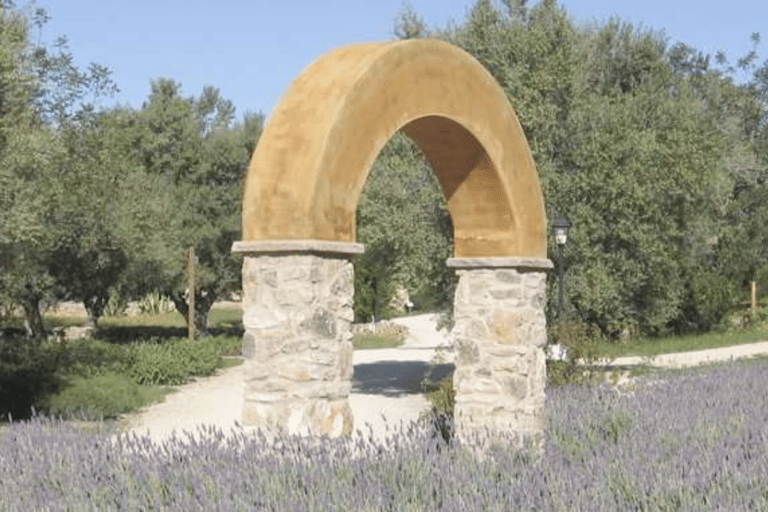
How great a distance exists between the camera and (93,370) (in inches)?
760

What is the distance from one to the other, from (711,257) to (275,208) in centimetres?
2975

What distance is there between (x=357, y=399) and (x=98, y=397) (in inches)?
175

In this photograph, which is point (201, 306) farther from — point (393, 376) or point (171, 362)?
point (393, 376)

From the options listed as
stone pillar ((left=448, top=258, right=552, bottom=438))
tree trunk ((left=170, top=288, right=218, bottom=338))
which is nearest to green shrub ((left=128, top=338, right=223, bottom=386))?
tree trunk ((left=170, top=288, right=218, bottom=338))

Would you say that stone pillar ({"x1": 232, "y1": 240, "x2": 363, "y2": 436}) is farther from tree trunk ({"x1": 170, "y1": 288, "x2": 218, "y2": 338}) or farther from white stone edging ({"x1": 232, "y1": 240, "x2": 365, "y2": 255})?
tree trunk ({"x1": 170, "y1": 288, "x2": 218, "y2": 338})

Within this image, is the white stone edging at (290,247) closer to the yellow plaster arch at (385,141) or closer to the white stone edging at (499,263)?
the yellow plaster arch at (385,141)

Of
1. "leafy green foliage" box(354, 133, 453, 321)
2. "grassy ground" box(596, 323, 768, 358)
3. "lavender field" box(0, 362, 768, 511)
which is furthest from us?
"grassy ground" box(596, 323, 768, 358)

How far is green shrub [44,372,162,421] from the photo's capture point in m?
15.9

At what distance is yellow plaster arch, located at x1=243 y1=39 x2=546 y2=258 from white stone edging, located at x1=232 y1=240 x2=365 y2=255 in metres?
0.08

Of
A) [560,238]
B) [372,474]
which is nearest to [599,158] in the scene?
[560,238]

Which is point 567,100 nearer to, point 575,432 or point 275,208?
point 575,432

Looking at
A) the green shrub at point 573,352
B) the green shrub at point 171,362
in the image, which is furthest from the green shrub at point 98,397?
the green shrub at point 573,352

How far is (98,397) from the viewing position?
53.7 feet

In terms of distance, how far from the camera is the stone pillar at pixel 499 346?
9242 mm
